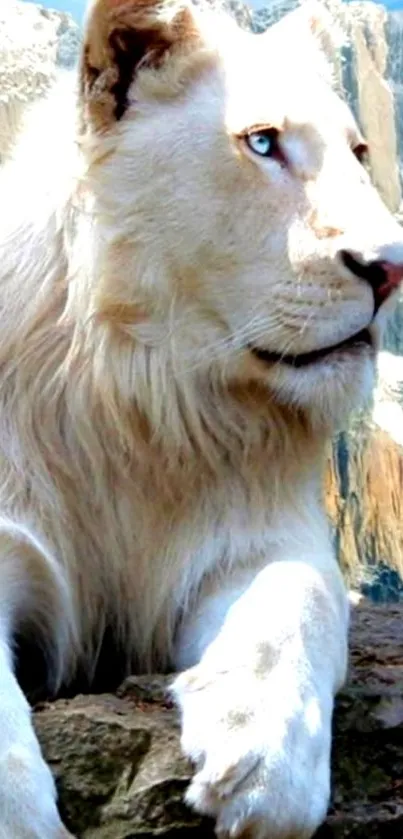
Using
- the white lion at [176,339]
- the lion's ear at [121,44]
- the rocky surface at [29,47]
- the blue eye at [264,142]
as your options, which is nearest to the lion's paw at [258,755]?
the white lion at [176,339]

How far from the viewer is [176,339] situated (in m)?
2.36

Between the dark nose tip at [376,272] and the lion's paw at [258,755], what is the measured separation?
22.0 inches

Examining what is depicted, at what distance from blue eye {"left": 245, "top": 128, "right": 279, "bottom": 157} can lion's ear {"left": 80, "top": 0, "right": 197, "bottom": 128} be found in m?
0.21

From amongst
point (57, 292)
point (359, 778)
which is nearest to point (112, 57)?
point (57, 292)

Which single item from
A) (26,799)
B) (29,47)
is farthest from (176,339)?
(29,47)

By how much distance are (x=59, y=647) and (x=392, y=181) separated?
4531mm

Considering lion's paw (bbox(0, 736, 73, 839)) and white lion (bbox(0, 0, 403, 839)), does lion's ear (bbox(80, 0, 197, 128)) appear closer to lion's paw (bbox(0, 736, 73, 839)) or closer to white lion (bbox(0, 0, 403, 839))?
white lion (bbox(0, 0, 403, 839))

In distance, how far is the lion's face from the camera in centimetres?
223

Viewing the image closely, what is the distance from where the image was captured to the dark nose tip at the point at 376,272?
7.15 ft

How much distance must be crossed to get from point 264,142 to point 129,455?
18.9 inches

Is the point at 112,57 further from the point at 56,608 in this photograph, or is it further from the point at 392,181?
the point at 392,181

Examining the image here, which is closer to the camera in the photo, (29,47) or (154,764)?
(154,764)

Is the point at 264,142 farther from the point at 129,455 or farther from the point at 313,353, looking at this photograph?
the point at 129,455

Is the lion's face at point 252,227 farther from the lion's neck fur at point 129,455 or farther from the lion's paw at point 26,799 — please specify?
the lion's paw at point 26,799
